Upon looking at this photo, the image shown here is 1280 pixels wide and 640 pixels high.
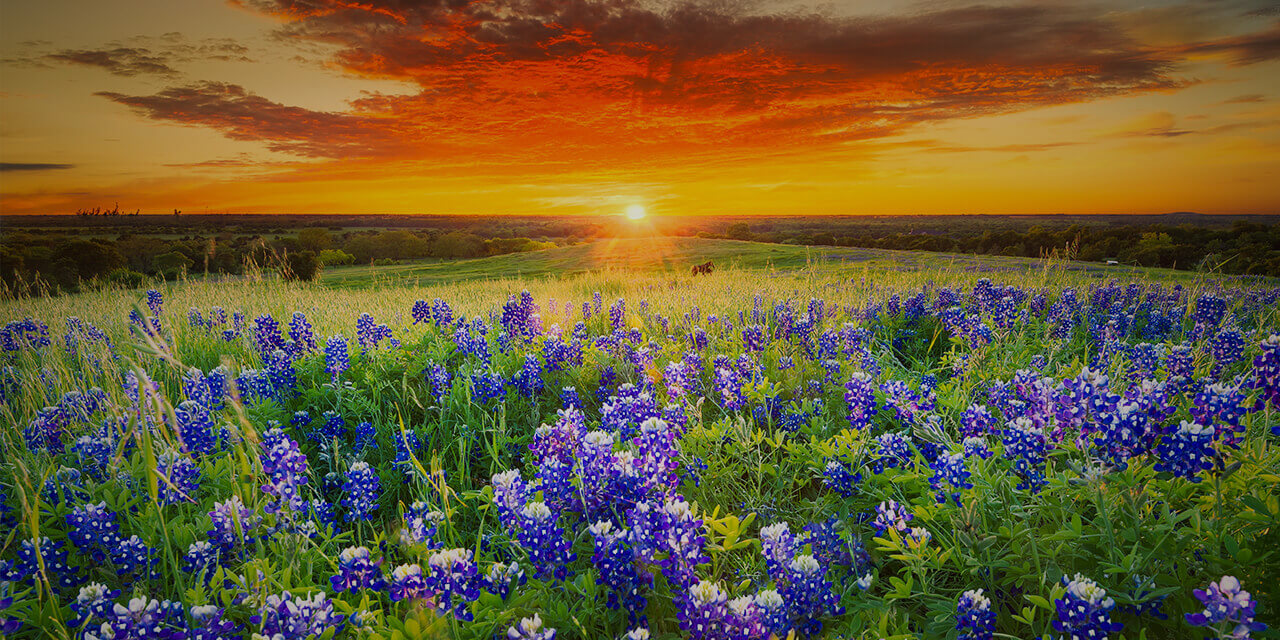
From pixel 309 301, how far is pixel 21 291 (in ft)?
26.4

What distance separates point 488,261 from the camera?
180 feet

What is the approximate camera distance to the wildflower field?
2270 millimetres

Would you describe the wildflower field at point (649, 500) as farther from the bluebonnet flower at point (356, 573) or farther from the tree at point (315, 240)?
the tree at point (315, 240)

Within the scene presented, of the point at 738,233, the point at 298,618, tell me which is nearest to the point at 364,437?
the point at 298,618

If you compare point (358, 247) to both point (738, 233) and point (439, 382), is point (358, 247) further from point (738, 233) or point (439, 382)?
point (439, 382)

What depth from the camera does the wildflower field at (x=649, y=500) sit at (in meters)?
2.27

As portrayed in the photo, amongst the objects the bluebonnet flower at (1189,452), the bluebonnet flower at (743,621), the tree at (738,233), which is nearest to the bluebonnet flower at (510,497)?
the bluebonnet flower at (743,621)

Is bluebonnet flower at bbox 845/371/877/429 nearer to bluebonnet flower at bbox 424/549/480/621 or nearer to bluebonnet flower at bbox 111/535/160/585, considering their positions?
bluebonnet flower at bbox 424/549/480/621

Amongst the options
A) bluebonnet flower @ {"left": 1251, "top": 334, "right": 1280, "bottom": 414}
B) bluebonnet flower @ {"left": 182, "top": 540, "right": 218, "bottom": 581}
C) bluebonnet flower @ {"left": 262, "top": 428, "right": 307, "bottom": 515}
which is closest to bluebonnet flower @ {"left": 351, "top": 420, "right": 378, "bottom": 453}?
bluebonnet flower @ {"left": 262, "top": 428, "right": 307, "bottom": 515}

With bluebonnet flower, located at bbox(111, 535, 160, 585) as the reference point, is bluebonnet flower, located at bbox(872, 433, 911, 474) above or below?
above

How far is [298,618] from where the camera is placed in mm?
2160

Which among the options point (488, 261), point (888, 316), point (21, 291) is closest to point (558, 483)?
point (888, 316)

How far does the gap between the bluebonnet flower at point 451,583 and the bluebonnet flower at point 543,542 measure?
0.26 metres

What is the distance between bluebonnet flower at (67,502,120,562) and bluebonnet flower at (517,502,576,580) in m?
2.17
